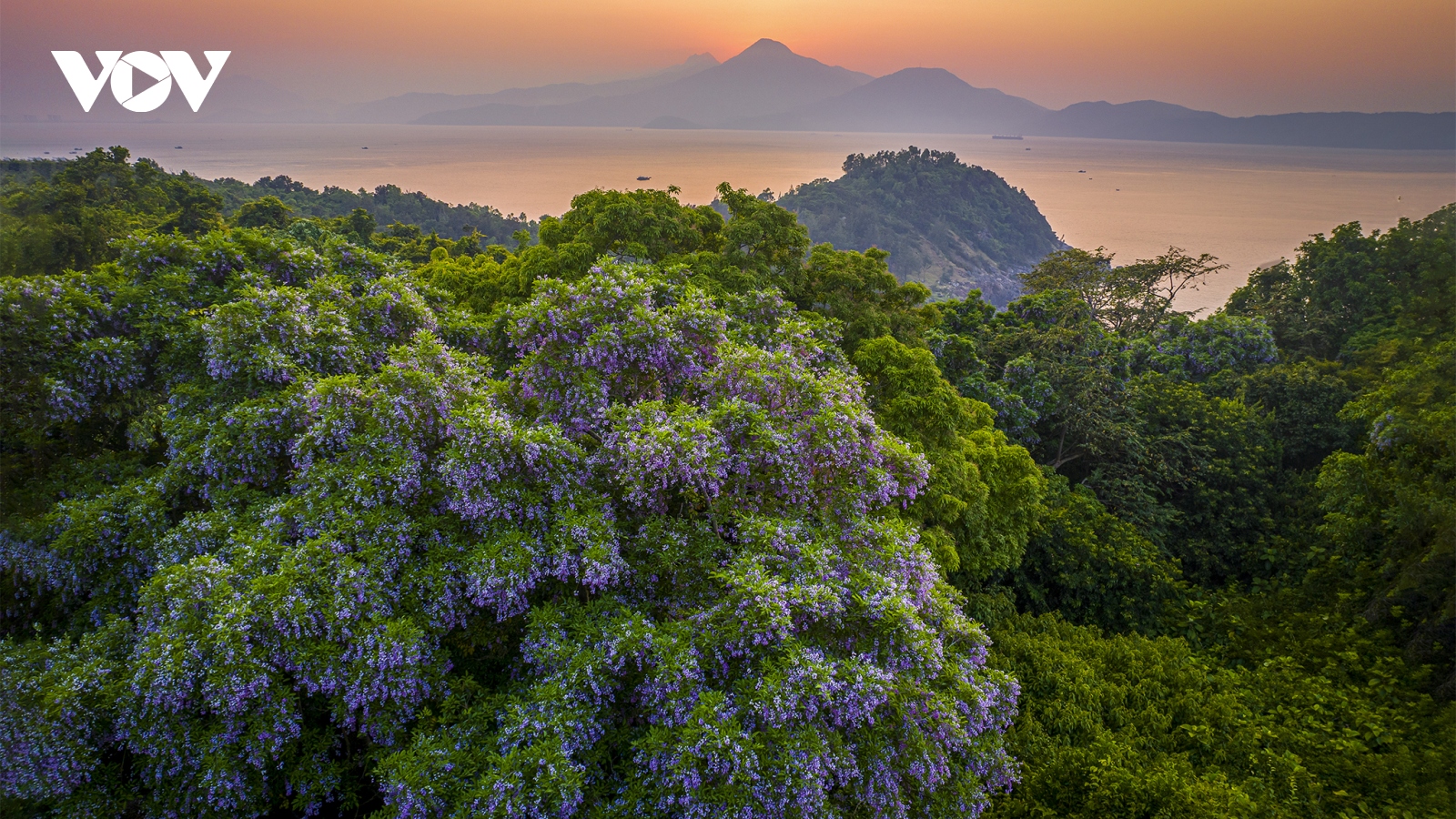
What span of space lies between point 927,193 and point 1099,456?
106 metres

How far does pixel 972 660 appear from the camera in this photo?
7.12 metres

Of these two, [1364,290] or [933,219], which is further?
[933,219]

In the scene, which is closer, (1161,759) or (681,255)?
(1161,759)

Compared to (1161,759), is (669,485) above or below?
above

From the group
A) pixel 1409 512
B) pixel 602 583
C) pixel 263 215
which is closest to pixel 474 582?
pixel 602 583

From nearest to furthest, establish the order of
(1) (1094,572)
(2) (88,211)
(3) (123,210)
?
(1) (1094,572) < (2) (88,211) < (3) (123,210)

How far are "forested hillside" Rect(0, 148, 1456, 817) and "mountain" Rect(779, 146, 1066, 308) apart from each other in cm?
8333

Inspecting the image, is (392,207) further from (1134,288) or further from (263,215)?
(1134,288)

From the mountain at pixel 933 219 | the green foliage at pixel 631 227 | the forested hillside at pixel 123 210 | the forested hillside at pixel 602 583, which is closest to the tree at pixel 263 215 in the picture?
the forested hillside at pixel 123 210

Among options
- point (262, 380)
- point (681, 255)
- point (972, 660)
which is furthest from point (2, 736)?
point (681, 255)

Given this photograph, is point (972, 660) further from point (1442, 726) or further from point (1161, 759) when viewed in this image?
point (1442, 726)

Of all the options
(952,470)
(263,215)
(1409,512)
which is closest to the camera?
(1409,512)

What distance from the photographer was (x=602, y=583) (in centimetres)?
672

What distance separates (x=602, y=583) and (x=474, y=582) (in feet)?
4.02
